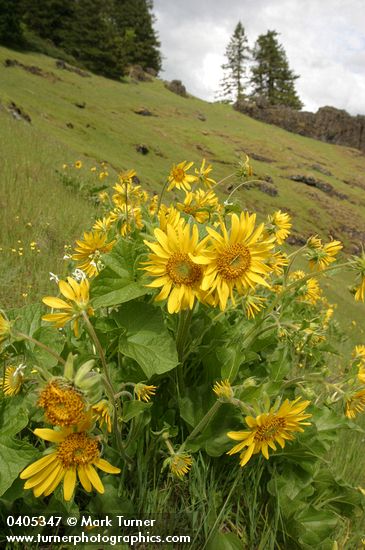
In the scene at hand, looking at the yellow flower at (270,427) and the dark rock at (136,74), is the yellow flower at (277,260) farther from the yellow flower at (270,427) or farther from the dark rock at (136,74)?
the dark rock at (136,74)

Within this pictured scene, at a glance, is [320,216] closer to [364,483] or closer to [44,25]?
[364,483]

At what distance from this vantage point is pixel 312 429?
1767mm

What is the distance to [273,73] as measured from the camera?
61625 mm

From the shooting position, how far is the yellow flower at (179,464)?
1544 mm

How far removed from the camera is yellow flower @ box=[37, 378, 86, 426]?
1.07 meters

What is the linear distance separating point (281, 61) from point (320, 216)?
44197mm

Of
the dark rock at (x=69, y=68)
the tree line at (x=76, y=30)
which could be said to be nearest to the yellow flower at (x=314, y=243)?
the dark rock at (x=69, y=68)

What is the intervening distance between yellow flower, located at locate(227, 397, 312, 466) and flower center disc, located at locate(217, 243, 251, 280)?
429 mm

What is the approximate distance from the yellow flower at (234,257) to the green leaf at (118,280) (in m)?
0.28

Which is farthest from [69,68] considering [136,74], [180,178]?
[180,178]

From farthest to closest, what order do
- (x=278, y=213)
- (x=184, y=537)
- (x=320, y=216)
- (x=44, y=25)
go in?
(x=44, y=25)
(x=320, y=216)
(x=278, y=213)
(x=184, y=537)

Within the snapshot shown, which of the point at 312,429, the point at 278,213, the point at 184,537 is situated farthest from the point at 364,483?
the point at 278,213

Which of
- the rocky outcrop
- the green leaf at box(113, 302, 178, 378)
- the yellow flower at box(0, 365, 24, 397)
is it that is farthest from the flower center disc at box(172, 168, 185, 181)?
the rocky outcrop

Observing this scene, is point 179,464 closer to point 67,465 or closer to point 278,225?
point 67,465
